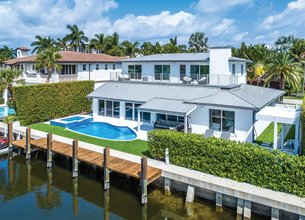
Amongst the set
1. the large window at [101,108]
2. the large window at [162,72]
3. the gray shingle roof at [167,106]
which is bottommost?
the large window at [101,108]

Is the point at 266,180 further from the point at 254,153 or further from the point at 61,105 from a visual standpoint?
the point at 61,105

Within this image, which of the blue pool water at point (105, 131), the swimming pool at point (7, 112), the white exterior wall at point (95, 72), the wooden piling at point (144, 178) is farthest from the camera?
the white exterior wall at point (95, 72)

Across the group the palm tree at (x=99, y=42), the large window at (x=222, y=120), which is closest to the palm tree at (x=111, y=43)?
the palm tree at (x=99, y=42)

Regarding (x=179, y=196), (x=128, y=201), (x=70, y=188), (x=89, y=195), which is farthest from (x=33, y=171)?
(x=179, y=196)

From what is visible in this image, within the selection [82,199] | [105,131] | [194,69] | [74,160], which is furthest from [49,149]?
[194,69]

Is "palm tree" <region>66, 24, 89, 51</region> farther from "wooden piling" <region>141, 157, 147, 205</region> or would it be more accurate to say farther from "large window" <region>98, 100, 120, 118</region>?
"wooden piling" <region>141, 157, 147, 205</region>

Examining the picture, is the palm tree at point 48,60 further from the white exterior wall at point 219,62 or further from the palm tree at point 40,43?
the palm tree at point 40,43

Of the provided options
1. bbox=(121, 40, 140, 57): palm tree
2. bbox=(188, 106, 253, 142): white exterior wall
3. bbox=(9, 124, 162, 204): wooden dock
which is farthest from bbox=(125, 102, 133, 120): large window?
bbox=(121, 40, 140, 57): palm tree
